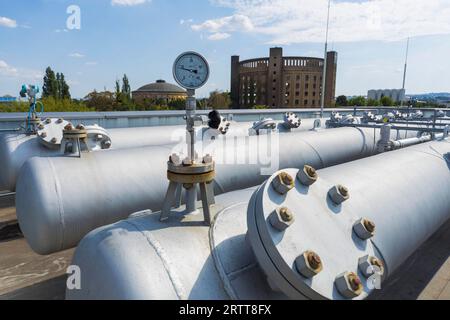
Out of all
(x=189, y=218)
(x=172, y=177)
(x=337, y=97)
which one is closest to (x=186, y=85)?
(x=172, y=177)

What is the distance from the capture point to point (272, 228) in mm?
1977

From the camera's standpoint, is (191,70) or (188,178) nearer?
(188,178)

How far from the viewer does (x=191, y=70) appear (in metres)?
2.87

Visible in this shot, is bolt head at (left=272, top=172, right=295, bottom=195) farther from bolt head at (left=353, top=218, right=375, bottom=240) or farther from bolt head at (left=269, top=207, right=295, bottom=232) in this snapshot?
bolt head at (left=353, top=218, right=375, bottom=240)

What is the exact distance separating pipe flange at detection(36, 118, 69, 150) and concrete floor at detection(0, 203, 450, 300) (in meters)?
1.98

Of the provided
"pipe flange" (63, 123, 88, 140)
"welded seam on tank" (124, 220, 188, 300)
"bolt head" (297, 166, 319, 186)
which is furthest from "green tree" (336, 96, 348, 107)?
"welded seam on tank" (124, 220, 188, 300)

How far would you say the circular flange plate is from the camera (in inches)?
75.0

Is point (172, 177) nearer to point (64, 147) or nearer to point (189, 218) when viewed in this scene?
point (189, 218)

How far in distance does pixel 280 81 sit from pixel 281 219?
2306 inches

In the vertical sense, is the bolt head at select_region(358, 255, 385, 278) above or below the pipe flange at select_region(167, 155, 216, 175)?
below

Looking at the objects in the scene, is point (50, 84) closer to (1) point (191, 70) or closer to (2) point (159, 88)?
(2) point (159, 88)

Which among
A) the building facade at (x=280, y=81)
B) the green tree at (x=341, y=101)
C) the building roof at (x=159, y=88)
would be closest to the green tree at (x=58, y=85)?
the building roof at (x=159, y=88)

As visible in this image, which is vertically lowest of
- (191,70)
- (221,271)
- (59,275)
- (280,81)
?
(59,275)

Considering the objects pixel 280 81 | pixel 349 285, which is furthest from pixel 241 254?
pixel 280 81
